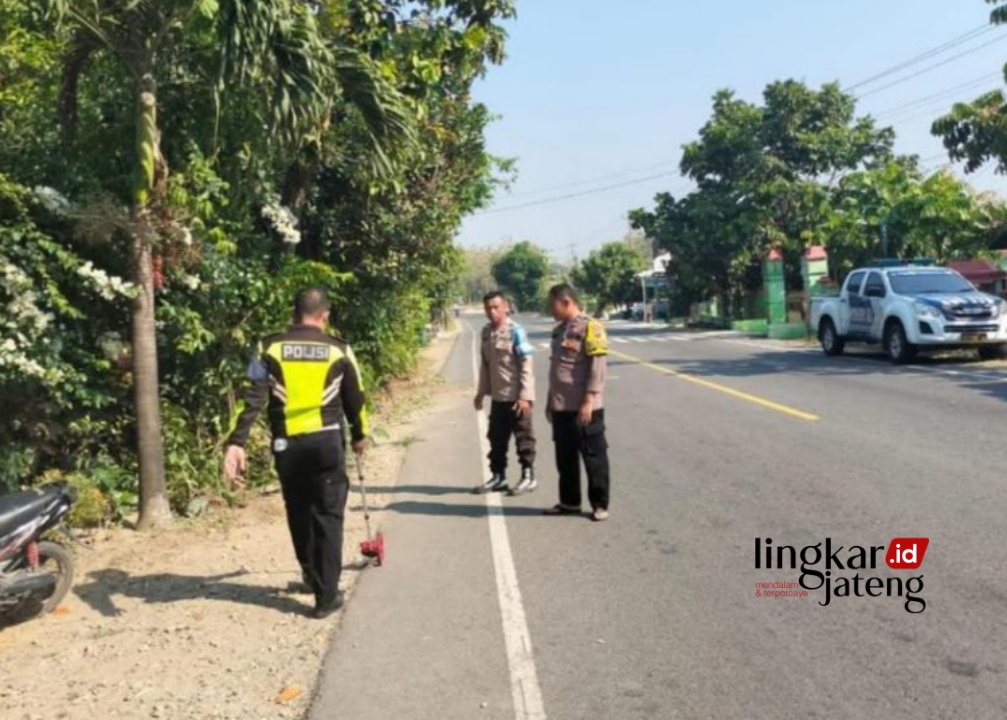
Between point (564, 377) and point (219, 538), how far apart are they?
2.84m

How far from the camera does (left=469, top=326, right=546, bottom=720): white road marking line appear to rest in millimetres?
4125

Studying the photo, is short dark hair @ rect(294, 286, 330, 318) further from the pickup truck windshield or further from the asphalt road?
the pickup truck windshield

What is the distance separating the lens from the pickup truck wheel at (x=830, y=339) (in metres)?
21.4

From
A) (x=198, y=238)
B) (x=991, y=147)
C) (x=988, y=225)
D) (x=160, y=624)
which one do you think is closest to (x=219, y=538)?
(x=160, y=624)

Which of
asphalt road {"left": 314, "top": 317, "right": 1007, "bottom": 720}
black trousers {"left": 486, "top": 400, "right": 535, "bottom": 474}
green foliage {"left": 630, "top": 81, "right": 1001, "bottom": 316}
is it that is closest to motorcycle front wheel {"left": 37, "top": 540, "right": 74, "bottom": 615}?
asphalt road {"left": 314, "top": 317, "right": 1007, "bottom": 720}

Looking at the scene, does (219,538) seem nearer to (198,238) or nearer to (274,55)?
(198,238)

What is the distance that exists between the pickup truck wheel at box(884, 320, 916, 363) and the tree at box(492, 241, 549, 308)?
9450 cm

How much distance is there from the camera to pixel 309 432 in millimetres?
5379

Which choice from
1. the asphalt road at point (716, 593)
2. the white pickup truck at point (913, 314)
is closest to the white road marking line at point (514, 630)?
the asphalt road at point (716, 593)

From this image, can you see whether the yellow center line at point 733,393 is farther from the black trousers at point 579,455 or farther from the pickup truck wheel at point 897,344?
the black trousers at point 579,455

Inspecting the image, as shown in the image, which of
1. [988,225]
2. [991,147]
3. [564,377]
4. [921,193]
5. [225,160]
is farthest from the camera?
[988,225]

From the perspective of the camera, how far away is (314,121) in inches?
277

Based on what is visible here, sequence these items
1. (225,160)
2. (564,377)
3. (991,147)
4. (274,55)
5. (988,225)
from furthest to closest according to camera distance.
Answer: (988,225) → (991,147) → (225,160) → (564,377) → (274,55)

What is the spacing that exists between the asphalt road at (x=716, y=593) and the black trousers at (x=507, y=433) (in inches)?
15.2
